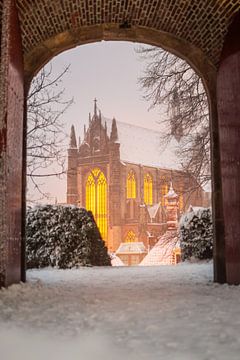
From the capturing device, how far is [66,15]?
618 centimetres

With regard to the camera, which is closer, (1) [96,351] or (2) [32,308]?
(1) [96,351]

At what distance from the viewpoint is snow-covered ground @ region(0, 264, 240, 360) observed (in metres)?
2.35

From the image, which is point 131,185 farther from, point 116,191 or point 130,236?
point 130,236

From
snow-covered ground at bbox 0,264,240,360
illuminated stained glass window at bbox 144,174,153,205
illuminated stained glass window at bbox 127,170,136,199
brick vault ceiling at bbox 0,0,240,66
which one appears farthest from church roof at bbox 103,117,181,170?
snow-covered ground at bbox 0,264,240,360

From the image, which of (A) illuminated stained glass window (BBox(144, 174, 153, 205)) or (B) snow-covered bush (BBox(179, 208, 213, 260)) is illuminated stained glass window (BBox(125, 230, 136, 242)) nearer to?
(A) illuminated stained glass window (BBox(144, 174, 153, 205))

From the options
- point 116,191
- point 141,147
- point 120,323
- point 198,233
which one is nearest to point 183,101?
point 198,233

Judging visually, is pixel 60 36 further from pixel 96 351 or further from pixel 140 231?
pixel 140 231

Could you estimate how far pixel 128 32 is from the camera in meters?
6.70

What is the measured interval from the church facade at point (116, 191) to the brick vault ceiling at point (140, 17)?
156 feet

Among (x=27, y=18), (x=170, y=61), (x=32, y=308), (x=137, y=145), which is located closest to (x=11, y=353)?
(x=32, y=308)

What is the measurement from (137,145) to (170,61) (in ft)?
168

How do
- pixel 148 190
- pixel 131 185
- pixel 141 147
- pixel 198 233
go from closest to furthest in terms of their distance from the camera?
pixel 198 233, pixel 131 185, pixel 148 190, pixel 141 147

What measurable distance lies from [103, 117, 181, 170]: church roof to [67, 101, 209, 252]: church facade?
0.33 m

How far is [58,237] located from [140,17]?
16.8ft
